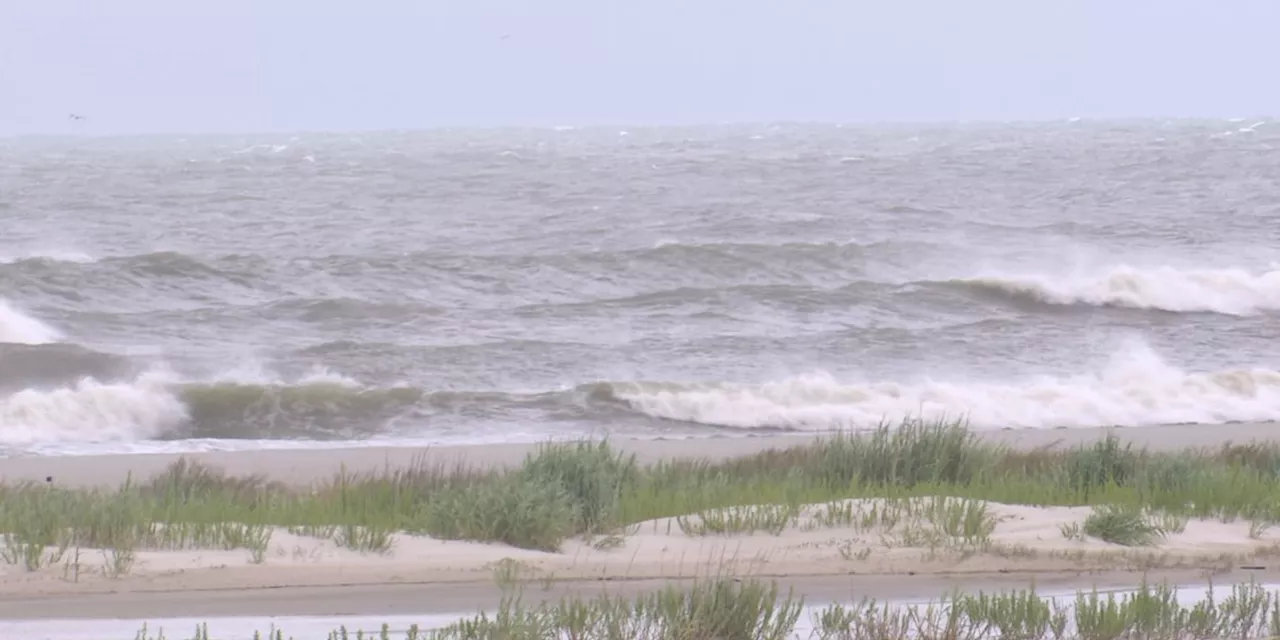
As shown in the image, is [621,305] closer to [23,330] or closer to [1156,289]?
[23,330]

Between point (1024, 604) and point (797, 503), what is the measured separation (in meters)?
2.53

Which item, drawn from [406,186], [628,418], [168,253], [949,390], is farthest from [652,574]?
[406,186]

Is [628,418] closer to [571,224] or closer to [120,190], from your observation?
[571,224]

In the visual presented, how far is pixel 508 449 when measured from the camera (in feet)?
41.5

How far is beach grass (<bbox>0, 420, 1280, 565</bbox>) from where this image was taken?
7.43 metres

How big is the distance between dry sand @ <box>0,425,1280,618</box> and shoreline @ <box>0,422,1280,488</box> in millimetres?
3092

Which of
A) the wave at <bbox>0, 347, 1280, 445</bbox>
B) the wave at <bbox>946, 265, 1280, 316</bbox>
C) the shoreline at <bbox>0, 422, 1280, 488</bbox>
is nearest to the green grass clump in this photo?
the shoreline at <bbox>0, 422, 1280, 488</bbox>

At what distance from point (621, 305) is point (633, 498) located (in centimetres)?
1509

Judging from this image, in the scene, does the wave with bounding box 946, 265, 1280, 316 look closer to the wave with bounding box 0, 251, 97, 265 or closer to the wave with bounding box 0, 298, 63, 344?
the wave with bounding box 0, 298, 63, 344

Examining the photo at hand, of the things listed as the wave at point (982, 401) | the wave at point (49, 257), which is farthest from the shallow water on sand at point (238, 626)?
the wave at point (49, 257)

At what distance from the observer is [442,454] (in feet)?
40.4

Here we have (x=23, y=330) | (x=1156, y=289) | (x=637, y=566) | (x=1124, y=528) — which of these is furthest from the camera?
(x=1156, y=289)

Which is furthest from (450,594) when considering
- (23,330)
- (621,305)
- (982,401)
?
(621,305)

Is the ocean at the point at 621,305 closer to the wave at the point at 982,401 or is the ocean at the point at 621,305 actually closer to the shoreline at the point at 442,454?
the wave at the point at 982,401
